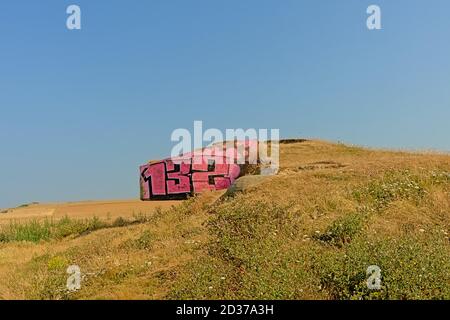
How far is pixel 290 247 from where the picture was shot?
9.73m

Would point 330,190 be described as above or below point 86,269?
above

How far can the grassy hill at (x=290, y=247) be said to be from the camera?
7656mm

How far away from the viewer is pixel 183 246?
11.4m

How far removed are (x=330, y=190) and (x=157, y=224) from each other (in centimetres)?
667

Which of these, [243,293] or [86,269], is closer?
[243,293]

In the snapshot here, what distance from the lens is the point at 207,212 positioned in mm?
15789

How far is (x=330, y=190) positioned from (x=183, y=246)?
17.7ft

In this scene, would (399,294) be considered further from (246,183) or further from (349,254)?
(246,183)

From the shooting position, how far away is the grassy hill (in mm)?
7656
